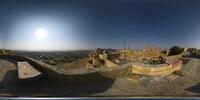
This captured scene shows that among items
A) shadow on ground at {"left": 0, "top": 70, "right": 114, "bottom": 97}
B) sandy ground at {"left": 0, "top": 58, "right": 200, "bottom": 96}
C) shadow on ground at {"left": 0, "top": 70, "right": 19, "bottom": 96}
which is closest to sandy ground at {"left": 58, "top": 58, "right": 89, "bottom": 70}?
sandy ground at {"left": 0, "top": 58, "right": 200, "bottom": 96}

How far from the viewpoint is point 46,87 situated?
555 cm

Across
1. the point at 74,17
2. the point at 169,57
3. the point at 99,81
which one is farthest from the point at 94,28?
the point at 169,57

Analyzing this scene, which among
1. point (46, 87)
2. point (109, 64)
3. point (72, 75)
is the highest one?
point (109, 64)

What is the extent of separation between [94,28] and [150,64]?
899 millimetres

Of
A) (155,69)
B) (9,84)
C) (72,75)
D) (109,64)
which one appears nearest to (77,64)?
(72,75)

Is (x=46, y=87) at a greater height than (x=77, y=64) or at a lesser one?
lesser

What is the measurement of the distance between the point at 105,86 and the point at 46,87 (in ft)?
2.59

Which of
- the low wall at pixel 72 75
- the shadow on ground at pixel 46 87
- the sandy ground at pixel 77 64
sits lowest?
the shadow on ground at pixel 46 87

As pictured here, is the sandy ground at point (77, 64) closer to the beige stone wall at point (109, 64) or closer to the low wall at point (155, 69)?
the beige stone wall at point (109, 64)

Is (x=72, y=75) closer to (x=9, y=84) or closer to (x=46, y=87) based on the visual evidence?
(x=46, y=87)

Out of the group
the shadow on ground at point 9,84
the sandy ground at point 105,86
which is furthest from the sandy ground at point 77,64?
the shadow on ground at point 9,84

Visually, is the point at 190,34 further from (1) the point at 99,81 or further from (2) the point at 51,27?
(2) the point at 51,27

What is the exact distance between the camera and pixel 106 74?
557 centimetres

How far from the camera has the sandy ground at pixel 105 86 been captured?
5520 millimetres
